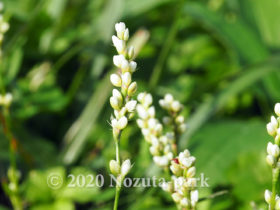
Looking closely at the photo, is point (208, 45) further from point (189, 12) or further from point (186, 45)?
point (189, 12)

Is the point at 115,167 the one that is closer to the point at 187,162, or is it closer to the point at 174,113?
the point at 187,162

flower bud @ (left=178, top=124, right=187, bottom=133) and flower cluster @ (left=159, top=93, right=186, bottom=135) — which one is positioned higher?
flower cluster @ (left=159, top=93, right=186, bottom=135)

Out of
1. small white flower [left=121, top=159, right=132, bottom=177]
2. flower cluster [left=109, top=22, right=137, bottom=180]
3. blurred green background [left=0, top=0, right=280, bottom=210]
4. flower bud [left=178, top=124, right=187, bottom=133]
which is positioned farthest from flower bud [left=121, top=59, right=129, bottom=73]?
blurred green background [left=0, top=0, right=280, bottom=210]

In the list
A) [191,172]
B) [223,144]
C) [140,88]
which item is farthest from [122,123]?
[140,88]

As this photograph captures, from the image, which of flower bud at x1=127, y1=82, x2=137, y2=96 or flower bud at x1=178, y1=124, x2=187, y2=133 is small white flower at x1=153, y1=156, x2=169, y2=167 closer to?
flower bud at x1=178, y1=124, x2=187, y2=133

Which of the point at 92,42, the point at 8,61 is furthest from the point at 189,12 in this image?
the point at 8,61

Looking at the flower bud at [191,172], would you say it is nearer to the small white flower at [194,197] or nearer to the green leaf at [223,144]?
the small white flower at [194,197]
